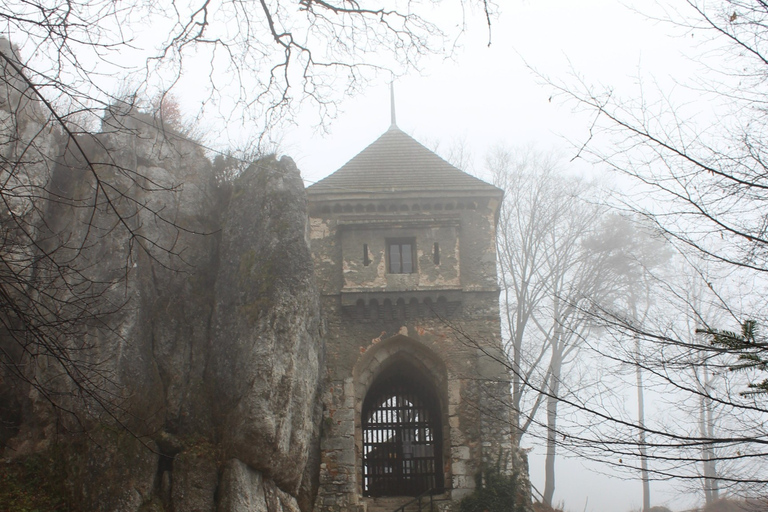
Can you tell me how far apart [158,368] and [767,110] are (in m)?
10.4

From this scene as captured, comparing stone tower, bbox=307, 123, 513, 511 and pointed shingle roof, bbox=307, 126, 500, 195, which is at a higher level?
pointed shingle roof, bbox=307, 126, 500, 195

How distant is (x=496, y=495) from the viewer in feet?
45.9

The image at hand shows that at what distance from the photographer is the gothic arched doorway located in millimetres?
16047

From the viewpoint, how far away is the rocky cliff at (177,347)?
10648 millimetres

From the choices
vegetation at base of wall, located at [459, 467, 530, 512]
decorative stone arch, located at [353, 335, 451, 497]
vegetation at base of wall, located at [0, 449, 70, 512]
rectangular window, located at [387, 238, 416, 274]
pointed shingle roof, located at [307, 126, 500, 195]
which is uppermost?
pointed shingle roof, located at [307, 126, 500, 195]

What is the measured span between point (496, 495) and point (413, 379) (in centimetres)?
364

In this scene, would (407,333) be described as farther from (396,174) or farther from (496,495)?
(396,174)

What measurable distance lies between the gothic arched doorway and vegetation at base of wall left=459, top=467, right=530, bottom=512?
150cm

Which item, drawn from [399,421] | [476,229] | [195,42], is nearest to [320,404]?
[399,421]

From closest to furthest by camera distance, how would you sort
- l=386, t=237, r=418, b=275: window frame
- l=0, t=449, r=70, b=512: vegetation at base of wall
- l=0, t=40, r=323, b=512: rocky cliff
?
l=0, t=449, r=70, b=512: vegetation at base of wall < l=0, t=40, r=323, b=512: rocky cliff < l=386, t=237, r=418, b=275: window frame

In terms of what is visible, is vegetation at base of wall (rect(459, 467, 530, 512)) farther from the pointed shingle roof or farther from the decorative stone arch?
the pointed shingle roof

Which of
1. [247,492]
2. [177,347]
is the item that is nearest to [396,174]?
[177,347]

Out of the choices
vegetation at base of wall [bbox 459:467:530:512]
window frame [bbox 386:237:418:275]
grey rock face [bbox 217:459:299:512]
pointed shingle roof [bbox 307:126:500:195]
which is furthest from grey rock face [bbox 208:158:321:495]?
vegetation at base of wall [bbox 459:467:530:512]

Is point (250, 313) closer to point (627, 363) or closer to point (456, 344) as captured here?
point (456, 344)
